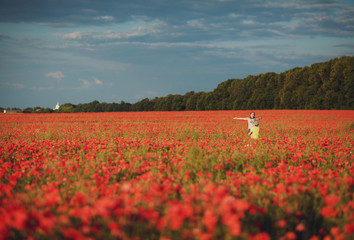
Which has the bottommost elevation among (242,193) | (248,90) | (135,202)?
(242,193)

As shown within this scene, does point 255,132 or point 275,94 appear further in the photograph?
point 275,94

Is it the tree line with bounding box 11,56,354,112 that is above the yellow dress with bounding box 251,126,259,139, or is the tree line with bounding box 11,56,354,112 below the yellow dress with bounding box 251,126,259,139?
above

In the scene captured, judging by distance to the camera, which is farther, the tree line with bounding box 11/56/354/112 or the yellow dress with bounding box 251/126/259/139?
the tree line with bounding box 11/56/354/112

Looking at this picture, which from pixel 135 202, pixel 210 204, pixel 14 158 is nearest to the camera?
pixel 210 204

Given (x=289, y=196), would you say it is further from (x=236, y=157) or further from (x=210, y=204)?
(x=236, y=157)

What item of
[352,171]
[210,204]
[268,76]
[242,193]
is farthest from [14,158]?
[268,76]

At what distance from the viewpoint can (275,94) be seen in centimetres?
6712

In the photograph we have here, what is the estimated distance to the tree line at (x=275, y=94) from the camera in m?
52.2

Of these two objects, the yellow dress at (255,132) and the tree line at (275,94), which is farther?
the tree line at (275,94)

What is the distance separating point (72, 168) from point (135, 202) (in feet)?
9.61

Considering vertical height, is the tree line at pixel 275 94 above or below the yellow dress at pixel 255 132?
above

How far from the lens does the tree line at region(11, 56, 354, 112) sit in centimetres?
5216

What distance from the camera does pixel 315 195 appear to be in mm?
4066

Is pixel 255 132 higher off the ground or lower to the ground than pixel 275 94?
lower
